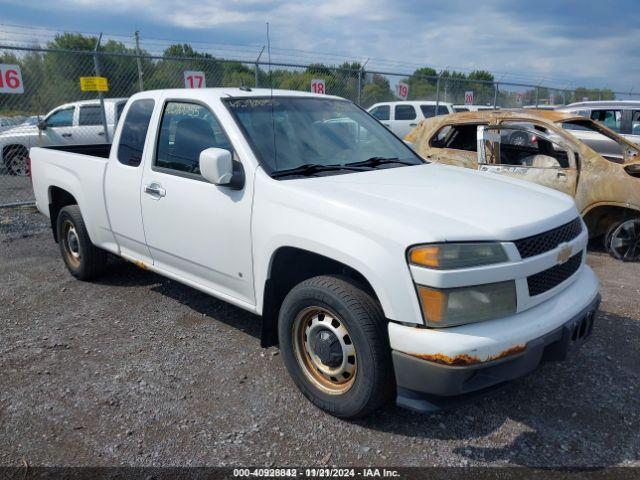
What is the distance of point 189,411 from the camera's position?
3.11 m

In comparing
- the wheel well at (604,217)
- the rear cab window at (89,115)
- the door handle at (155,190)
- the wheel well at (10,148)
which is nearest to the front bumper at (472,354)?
the door handle at (155,190)

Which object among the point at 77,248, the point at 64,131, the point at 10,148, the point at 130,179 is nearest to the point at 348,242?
the point at 130,179

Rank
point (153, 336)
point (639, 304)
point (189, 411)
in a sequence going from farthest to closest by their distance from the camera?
point (639, 304)
point (153, 336)
point (189, 411)

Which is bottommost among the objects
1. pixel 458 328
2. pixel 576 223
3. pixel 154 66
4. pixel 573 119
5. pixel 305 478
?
pixel 305 478

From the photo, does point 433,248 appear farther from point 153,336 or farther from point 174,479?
point 153,336

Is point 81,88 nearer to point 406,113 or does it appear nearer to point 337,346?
point 337,346

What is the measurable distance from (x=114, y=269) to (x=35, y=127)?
836 cm

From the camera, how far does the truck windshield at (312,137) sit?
342cm

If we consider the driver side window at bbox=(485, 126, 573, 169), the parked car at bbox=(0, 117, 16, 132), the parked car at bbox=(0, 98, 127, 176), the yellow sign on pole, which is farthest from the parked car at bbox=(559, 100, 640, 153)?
the parked car at bbox=(0, 117, 16, 132)

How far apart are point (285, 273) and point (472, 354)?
132cm

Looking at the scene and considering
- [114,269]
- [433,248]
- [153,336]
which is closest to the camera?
[433,248]

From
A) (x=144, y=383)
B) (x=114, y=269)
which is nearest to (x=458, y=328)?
(x=144, y=383)

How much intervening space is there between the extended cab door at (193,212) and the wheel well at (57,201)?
6.40 ft

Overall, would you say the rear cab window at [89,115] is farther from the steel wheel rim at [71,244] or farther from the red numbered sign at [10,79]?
the steel wheel rim at [71,244]
